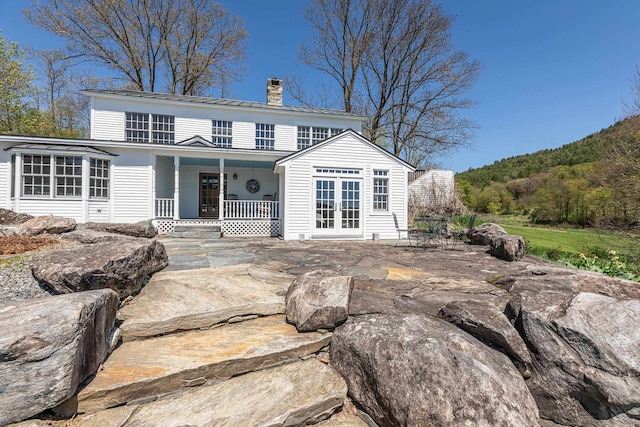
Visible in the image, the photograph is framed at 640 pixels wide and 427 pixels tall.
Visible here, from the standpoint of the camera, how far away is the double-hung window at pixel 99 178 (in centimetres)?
1084

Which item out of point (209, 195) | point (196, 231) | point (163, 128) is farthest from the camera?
point (209, 195)

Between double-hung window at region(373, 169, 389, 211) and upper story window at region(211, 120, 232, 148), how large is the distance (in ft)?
26.9

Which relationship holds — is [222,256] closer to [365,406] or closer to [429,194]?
[365,406]

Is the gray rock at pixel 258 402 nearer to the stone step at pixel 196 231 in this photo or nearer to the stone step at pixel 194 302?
the stone step at pixel 194 302

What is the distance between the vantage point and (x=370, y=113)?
22516 millimetres

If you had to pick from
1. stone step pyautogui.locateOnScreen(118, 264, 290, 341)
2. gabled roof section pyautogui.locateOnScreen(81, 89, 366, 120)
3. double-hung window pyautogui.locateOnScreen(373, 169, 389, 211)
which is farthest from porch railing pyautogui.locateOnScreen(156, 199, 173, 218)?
stone step pyautogui.locateOnScreen(118, 264, 290, 341)

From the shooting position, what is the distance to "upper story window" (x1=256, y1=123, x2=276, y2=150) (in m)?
15.0

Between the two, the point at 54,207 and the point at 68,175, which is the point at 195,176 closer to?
the point at 68,175

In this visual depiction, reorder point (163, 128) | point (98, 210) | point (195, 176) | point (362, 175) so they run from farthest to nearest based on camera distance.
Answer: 1. point (195, 176)
2. point (163, 128)
3. point (98, 210)
4. point (362, 175)

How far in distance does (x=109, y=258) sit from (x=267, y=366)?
6.77ft

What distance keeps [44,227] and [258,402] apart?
268 inches

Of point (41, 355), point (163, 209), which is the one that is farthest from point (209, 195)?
point (41, 355)

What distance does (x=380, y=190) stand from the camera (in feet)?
35.9

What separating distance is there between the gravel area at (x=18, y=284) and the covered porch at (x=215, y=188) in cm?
906
